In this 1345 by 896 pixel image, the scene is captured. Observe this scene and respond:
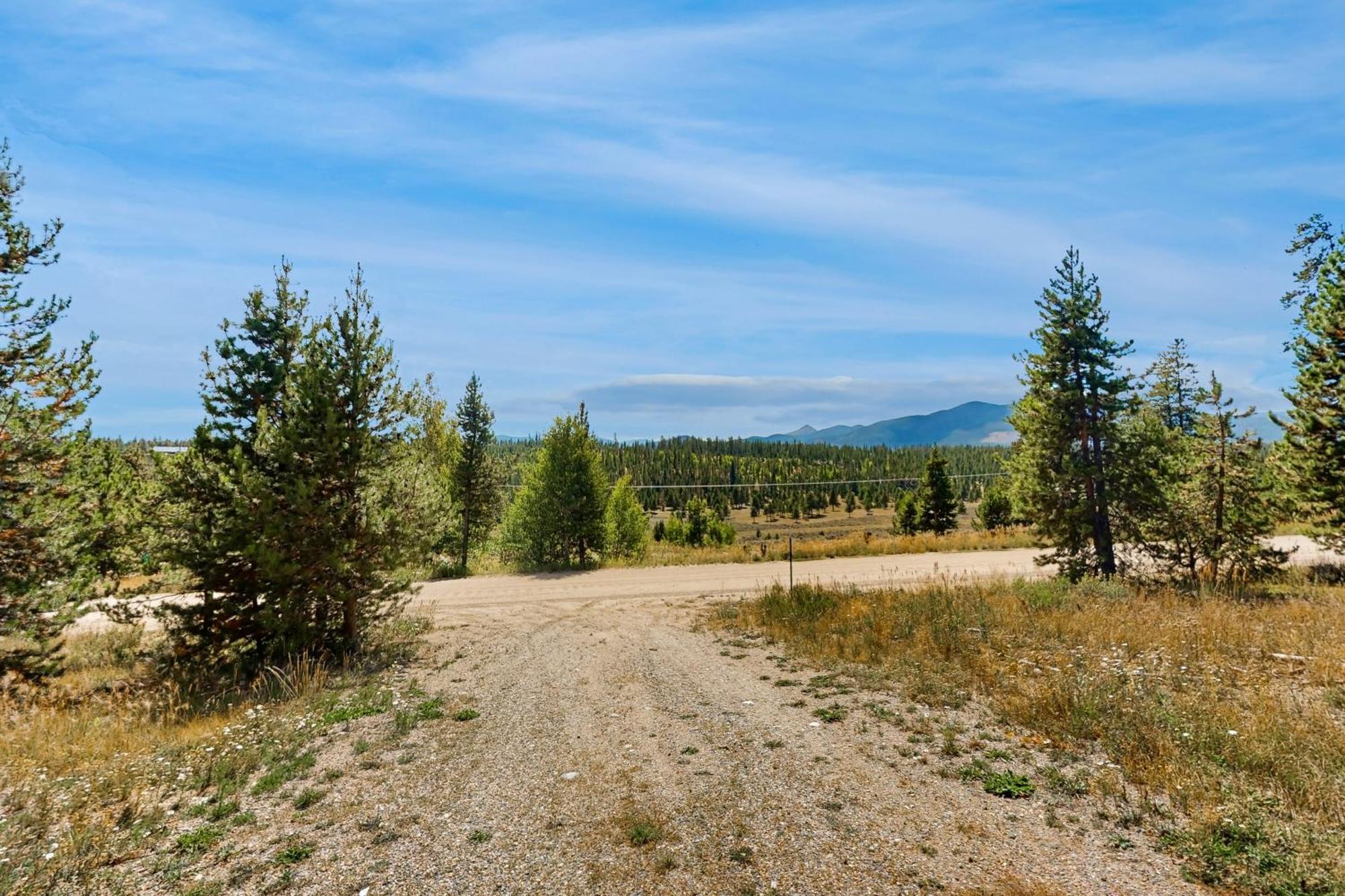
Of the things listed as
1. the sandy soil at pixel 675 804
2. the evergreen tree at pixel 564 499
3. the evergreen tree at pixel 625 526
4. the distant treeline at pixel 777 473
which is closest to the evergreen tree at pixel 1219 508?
the sandy soil at pixel 675 804

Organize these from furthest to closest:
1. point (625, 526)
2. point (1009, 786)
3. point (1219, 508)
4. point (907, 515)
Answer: point (907, 515) < point (625, 526) < point (1219, 508) < point (1009, 786)

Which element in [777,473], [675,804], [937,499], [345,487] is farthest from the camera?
[777,473]

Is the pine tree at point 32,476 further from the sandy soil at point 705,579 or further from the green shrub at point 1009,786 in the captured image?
the green shrub at point 1009,786

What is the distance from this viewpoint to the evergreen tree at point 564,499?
2480 centimetres

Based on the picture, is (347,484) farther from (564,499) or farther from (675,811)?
(564,499)

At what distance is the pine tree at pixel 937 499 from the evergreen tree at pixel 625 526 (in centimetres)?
2348

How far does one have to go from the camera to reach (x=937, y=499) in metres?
47.7

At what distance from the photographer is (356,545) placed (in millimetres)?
11680

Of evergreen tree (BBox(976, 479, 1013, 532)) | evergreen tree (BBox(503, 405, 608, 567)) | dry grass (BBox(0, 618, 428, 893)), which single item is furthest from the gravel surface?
evergreen tree (BBox(976, 479, 1013, 532))

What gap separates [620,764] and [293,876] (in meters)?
3.19

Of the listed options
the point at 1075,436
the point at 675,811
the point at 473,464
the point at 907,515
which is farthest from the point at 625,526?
the point at 907,515

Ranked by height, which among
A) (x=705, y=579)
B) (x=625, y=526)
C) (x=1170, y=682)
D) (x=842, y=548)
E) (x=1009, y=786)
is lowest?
(x=705, y=579)

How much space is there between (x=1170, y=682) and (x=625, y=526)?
27.4 metres

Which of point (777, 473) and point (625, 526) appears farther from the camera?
point (777, 473)
